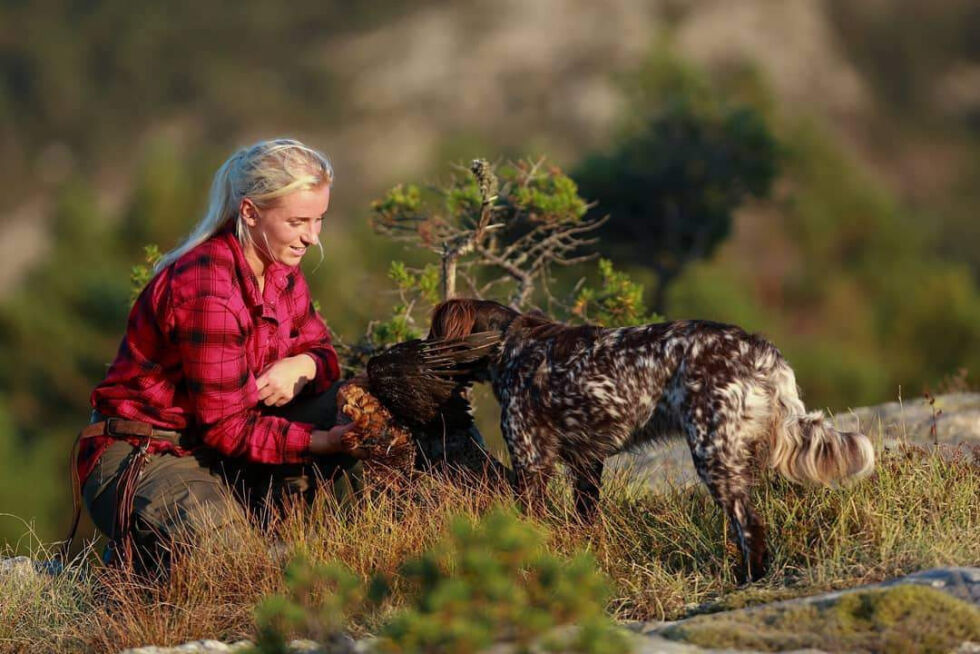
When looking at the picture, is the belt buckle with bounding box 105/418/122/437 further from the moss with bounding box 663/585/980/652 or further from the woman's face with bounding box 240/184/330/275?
the moss with bounding box 663/585/980/652

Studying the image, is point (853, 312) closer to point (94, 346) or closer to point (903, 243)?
point (903, 243)

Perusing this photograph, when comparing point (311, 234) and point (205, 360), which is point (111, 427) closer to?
point (205, 360)

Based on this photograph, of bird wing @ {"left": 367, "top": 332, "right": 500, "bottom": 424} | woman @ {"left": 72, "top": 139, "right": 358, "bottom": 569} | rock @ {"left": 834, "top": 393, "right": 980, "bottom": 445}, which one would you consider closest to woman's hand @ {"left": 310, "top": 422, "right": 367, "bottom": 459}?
woman @ {"left": 72, "top": 139, "right": 358, "bottom": 569}

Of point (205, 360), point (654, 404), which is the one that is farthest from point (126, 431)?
point (654, 404)

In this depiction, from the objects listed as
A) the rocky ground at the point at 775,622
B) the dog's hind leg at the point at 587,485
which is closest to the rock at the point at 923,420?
the dog's hind leg at the point at 587,485

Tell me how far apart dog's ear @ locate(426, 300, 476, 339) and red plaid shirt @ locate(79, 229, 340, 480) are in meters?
0.79

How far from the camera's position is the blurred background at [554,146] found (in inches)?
808

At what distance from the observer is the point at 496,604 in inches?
136

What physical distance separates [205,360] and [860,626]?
2.97m

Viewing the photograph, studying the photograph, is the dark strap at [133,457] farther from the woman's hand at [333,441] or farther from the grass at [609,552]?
the woman's hand at [333,441]

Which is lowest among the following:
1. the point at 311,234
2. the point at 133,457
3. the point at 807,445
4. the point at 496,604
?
the point at 807,445

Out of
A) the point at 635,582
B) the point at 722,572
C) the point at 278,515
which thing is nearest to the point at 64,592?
the point at 278,515

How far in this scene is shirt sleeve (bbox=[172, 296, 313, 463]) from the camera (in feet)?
17.7

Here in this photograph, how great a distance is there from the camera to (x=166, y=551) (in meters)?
5.50
